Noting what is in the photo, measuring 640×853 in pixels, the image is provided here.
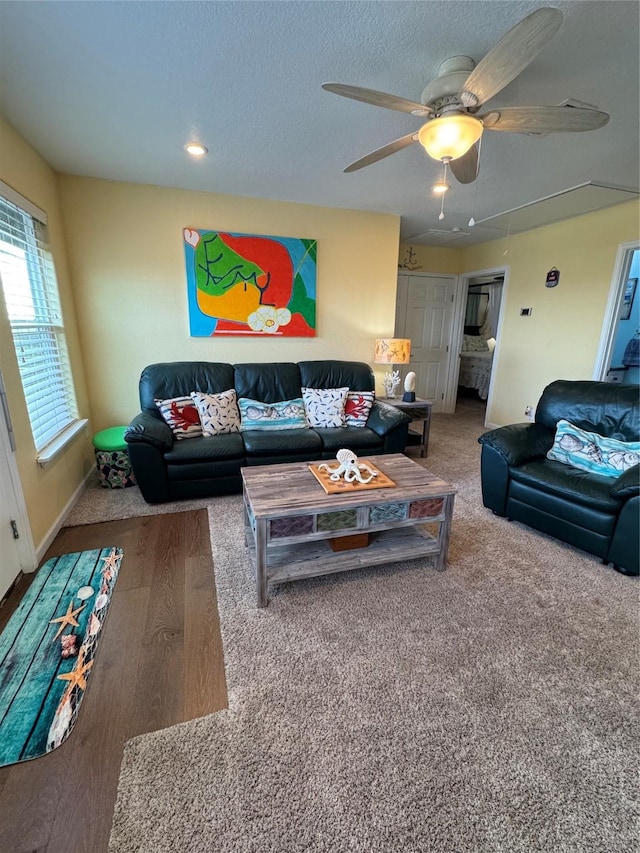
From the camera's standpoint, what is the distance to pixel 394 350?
12.7 ft

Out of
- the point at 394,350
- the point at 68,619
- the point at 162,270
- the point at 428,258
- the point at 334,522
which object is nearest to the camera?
the point at 68,619

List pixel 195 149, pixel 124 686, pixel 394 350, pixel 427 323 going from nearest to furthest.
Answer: pixel 124 686, pixel 195 149, pixel 394 350, pixel 427 323

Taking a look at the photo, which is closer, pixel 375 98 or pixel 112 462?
pixel 375 98

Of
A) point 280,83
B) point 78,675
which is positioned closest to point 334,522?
point 78,675

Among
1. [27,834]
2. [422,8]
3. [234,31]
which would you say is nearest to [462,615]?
[27,834]

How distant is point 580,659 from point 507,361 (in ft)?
13.4

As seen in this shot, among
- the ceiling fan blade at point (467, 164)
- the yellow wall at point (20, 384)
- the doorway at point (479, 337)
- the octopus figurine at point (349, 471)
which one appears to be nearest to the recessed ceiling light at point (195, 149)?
the yellow wall at point (20, 384)

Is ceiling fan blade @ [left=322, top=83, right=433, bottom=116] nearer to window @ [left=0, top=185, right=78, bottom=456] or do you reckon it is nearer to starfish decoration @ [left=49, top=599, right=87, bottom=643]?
window @ [left=0, top=185, right=78, bottom=456]

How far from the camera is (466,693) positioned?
Result: 1.38 metres

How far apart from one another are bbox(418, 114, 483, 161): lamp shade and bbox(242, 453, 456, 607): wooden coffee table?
1.64 meters

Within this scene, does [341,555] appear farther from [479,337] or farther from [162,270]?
[479,337]

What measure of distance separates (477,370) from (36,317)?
6.25m

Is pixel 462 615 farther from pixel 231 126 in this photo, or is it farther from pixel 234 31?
pixel 231 126

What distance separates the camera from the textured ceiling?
1.48 metres
